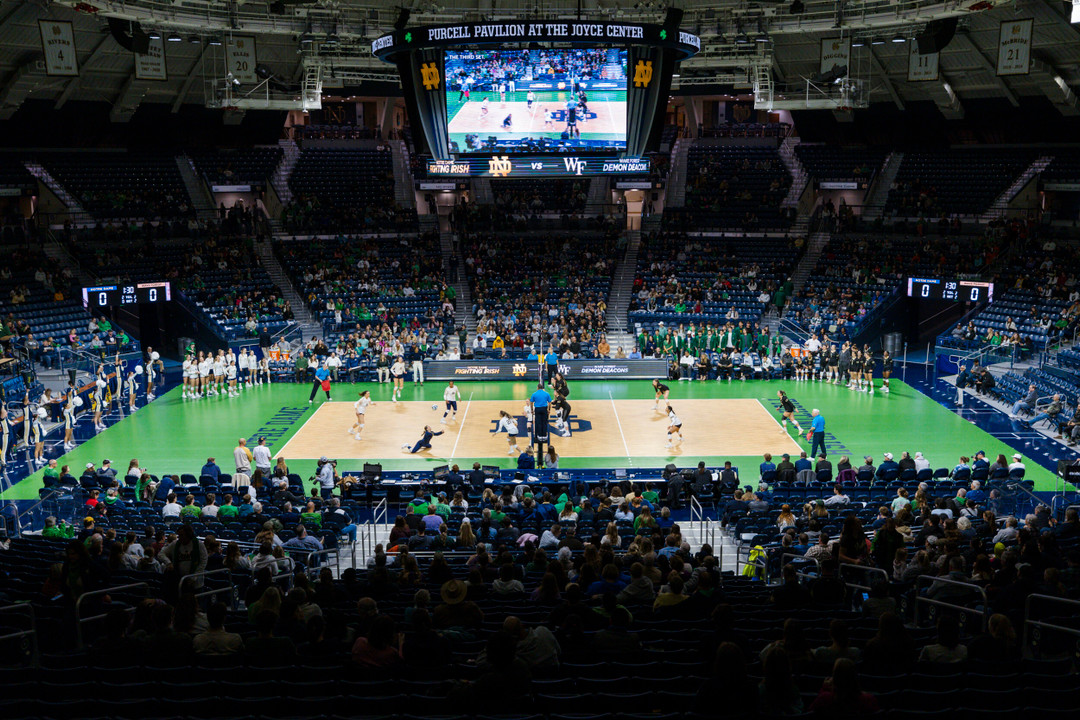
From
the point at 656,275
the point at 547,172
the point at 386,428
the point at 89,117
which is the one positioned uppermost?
the point at 89,117

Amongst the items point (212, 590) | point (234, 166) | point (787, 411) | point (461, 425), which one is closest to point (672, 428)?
point (787, 411)

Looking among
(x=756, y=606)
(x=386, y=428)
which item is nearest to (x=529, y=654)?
(x=756, y=606)

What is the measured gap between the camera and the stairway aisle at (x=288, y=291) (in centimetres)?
3938

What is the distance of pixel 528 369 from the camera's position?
34406 mm

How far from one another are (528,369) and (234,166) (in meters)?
23.0

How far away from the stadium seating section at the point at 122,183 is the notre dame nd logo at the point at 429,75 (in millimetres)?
22143

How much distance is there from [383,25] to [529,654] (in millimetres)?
27997

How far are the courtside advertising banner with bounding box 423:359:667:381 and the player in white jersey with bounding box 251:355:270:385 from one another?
557 cm

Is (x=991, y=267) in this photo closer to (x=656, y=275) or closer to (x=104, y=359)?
(x=656, y=275)

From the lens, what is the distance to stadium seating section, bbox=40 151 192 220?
139 feet

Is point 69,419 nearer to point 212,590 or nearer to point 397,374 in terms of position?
point 397,374

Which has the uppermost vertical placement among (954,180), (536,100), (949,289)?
(536,100)

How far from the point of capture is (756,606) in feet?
34.3

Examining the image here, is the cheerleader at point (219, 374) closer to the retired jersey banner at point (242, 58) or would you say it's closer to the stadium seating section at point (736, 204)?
the retired jersey banner at point (242, 58)
